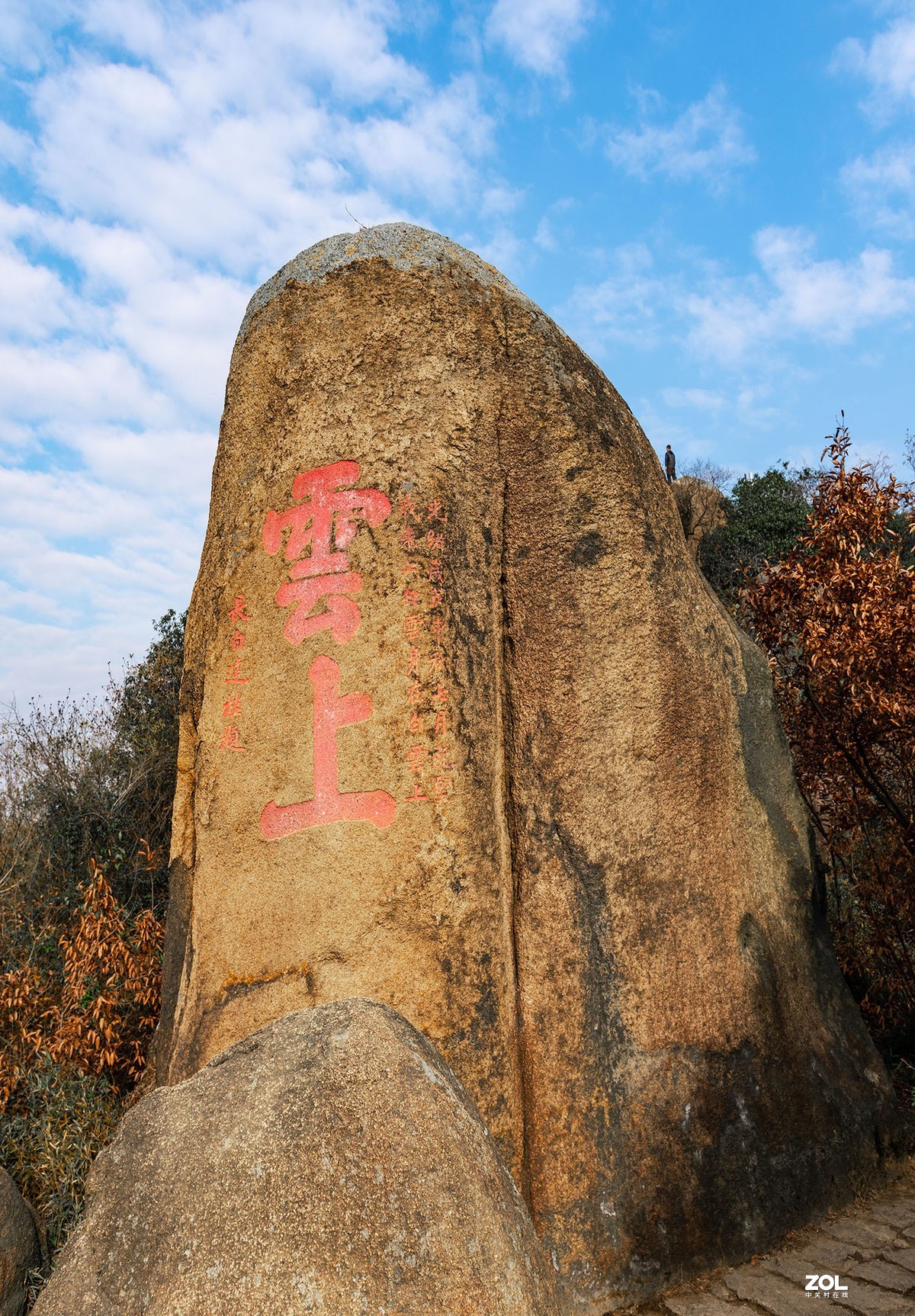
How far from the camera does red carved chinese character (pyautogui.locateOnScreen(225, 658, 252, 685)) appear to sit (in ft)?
12.2

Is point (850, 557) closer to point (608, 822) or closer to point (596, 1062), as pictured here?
point (608, 822)

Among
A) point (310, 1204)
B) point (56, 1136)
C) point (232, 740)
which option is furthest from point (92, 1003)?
point (310, 1204)

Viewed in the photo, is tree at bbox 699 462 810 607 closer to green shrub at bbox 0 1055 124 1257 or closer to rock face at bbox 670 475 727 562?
rock face at bbox 670 475 727 562

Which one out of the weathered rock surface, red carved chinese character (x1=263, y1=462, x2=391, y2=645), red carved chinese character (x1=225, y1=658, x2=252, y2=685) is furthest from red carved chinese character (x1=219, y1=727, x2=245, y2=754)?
the weathered rock surface

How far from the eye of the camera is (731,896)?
3.85 metres

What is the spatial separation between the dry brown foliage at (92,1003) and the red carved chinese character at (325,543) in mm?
2997

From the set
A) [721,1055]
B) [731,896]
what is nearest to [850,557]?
[731,896]

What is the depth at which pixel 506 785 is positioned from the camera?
365 cm

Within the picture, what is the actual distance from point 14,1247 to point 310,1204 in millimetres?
2839

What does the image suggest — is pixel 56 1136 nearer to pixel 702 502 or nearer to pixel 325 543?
pixel 325 543

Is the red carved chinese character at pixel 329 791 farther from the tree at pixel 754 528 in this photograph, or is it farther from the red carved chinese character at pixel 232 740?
the tree at pixel 754 528

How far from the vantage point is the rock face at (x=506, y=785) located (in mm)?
3264

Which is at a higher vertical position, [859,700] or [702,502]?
[702,502]

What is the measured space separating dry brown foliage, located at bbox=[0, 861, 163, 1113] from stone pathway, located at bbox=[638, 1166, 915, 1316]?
10.8 ft
